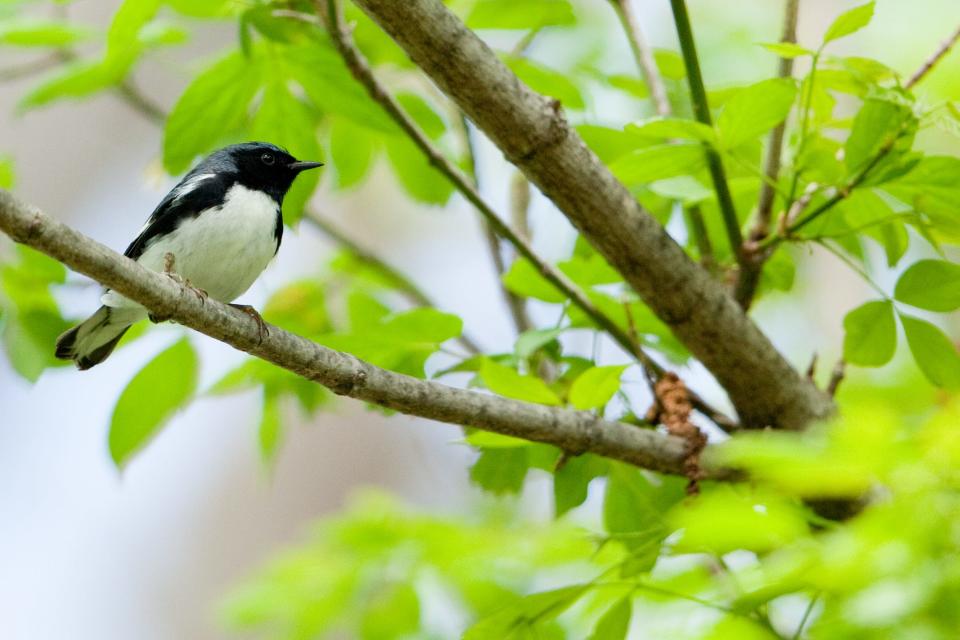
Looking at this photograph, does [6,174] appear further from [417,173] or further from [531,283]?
[531,283]

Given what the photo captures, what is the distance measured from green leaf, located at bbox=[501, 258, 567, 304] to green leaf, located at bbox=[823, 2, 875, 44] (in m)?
0.82

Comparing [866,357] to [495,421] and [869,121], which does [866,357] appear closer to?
[869,121]

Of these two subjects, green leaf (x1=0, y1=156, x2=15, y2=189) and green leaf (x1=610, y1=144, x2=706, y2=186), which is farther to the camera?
green leaf (x1=0, y1=156, x2=15, y2=189)

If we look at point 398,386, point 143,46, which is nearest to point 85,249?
point 398,386

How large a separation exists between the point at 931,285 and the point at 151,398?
5.49ft

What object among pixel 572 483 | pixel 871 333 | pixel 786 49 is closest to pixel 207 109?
pixel 572 483

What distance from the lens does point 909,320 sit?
84.7 inches

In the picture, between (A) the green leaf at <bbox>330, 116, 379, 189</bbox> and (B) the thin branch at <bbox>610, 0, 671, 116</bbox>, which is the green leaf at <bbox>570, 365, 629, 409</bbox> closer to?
(B) the thin branch at <bbox>610, 0, 671, 116</bbox>

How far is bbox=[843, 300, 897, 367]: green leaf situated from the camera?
7.10ft

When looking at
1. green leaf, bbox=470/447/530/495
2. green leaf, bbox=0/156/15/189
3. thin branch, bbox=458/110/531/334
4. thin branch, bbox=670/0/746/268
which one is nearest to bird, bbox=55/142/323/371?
green leaf, bbox=0/156/15/189

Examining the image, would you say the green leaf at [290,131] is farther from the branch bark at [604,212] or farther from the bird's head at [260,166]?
the bird's head at [260,166]

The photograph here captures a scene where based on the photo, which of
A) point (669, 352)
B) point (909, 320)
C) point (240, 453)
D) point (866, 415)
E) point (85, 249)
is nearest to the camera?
point (866, 415)

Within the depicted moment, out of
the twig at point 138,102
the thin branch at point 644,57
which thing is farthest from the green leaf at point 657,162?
the twig at point 138,102

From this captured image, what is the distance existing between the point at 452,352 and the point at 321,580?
105 centimetres
